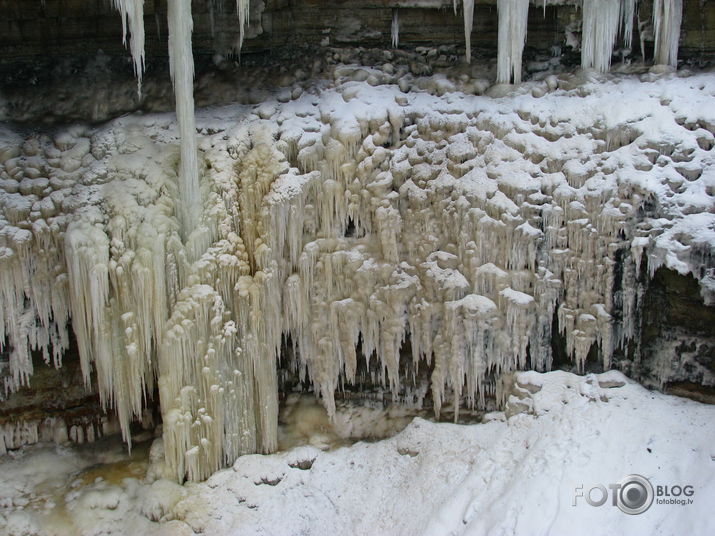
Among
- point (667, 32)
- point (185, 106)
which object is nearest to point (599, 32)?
point (667, 32)

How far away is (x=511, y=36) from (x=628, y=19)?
4.75 feet

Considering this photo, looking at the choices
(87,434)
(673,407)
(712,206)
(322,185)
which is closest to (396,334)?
(322,185)

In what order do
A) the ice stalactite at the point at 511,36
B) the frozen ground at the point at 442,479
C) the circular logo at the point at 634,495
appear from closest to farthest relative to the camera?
1. the circular logo at the point at 634,495
2. the frozen ground at the point at 442,479
3. the ice stalactite at the point at 511,36

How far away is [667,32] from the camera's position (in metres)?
8.36

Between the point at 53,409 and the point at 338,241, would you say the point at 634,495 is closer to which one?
the point at 338,241

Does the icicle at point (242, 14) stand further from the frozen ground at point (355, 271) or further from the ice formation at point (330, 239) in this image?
the frozen ground at point (355, 271)

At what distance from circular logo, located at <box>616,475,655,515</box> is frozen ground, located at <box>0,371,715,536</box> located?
67mm

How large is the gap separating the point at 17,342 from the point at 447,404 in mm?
5121

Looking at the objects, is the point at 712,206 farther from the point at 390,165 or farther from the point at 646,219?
the point at 390,165

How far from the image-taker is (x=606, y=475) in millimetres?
6594

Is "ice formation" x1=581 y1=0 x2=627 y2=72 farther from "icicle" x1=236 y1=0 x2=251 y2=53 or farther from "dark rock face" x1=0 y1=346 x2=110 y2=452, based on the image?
"dark rock face" x1=0 y1=346 x2=110 y2=452

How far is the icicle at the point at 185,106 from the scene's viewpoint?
7820mm

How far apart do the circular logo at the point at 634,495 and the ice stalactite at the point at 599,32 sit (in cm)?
484

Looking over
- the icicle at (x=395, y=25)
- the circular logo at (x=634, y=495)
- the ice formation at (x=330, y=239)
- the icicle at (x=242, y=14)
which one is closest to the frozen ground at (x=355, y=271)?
the ice formation at (x=330, y=239)
